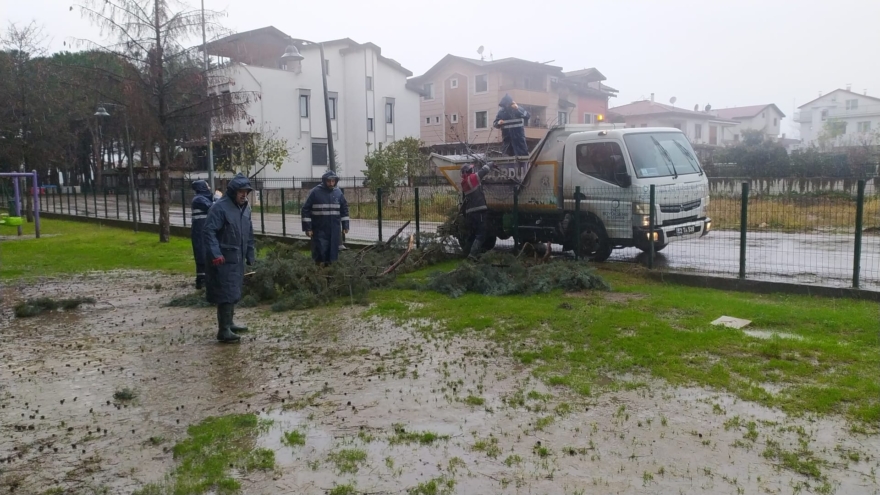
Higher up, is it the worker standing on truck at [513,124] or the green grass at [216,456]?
the worker standing on truck at [513,124]

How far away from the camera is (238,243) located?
8.38m

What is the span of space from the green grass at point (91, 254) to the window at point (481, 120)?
32.2 metres

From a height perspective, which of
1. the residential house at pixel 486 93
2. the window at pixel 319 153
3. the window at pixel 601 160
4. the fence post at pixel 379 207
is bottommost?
the fence post at pixel 379 207

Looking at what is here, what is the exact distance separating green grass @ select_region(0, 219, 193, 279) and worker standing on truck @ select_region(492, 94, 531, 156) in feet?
22.6

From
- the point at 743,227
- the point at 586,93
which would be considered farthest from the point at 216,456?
the point at 586,93

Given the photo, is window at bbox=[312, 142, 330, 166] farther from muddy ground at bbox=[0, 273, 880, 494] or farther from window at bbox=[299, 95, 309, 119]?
muddy ground at bbox=[0, 273, 880, 494]

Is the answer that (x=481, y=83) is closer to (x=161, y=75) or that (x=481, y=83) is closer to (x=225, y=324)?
(x=161, y=75)

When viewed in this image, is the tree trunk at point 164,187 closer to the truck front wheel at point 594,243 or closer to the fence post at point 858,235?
the truck front wheel at point 594,243

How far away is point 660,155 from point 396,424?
28.6 feet

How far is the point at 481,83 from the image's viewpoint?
2109 inches

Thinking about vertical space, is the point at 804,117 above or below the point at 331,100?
above

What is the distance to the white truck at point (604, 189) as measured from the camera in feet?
40.2

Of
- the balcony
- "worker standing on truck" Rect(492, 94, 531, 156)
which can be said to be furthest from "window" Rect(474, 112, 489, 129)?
the balcony

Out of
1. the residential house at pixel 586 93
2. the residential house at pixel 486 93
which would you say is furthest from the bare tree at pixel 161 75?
the residential house at pixel 586 93
